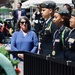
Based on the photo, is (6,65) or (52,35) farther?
(52,35)

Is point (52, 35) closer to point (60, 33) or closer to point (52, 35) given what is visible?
point (52, 35)

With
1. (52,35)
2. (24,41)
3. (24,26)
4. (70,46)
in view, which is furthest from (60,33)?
(24,26)

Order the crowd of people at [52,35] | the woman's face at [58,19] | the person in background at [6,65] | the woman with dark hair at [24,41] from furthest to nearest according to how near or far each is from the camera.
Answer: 1. the woman with dark hair at [24,41]
2. the woman's face at [58,19]
3. the crowd of people at [52,35]
4. the person in background at [6,65]

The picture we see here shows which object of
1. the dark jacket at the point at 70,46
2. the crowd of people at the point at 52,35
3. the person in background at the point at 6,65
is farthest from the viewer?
the crowd of people at the point at 52,35

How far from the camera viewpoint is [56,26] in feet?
26.0

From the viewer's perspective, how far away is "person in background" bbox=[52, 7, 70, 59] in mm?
7273

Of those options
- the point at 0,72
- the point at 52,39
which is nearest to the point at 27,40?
the point at 52,39

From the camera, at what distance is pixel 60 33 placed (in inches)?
291

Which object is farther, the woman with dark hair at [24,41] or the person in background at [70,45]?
the woman with dark hair at [24,41]

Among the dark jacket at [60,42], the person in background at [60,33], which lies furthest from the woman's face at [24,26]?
the dark jacket at [60,42]

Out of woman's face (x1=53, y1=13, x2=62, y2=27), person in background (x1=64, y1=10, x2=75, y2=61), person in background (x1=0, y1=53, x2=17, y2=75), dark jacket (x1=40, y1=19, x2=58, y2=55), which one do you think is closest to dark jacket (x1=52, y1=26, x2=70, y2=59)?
woman's face (x1=53, y1=13, x2=62, y2=27)

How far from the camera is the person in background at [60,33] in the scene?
23.9ft

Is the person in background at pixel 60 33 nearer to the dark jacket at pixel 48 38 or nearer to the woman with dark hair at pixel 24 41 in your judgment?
the dark jacket at pixel 48 38

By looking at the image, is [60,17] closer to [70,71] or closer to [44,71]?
[44,71]
